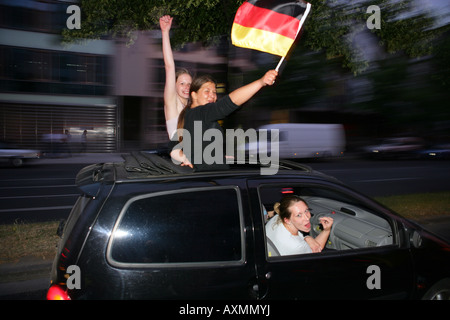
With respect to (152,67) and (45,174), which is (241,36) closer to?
(45,174)

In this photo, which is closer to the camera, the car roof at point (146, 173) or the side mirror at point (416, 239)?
the car roof at point (146, 173)

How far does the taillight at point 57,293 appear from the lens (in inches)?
85.2

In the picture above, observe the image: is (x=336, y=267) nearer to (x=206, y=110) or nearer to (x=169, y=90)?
(x=206, y=110)

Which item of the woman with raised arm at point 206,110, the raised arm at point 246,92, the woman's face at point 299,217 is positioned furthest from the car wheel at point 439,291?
the raised arm at point 246,92

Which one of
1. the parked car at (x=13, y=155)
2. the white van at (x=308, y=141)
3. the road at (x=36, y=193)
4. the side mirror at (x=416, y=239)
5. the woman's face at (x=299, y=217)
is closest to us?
the side mirror at (x=416, y=239)

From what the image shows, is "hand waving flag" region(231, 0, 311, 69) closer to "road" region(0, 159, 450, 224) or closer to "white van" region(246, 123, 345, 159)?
"road" region(0, 159, 450, 224)

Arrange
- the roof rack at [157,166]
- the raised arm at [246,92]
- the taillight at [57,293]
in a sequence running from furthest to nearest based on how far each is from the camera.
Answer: the roof rack at [157,166]
the raised arm at [246,92]
the taillight at [57,293]

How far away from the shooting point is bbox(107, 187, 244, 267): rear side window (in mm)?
2219

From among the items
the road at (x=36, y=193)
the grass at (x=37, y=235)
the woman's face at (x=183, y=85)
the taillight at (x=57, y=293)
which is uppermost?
the woman's face at (x=183, y=85)

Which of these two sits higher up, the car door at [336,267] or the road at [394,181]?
the car door at [336,267]

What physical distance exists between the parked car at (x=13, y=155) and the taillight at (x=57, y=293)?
17.3m

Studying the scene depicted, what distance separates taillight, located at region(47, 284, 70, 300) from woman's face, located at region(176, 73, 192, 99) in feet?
7.01

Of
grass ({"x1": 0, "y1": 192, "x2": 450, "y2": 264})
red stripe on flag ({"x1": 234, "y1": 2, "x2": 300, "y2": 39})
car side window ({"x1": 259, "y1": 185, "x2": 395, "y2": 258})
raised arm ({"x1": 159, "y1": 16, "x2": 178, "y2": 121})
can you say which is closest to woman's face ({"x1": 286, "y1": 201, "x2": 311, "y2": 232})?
car side window ({"x1": 259, "y1": 185, "x2": 395, "y2": 258})

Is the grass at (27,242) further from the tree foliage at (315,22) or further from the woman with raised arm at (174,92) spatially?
the tree foliage at (315,22)
